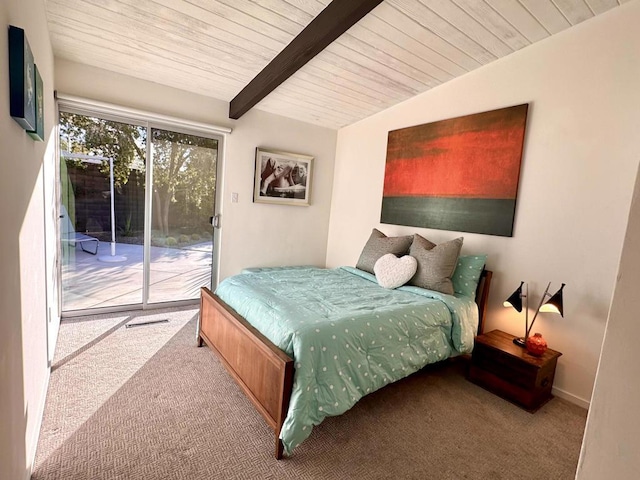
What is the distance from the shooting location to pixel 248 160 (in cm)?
372

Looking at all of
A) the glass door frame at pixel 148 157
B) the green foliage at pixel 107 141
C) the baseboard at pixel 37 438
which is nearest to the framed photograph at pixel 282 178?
the glass door frame at pixel 148 157

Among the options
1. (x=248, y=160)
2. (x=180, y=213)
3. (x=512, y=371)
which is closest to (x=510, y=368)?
(x=512, y=371)

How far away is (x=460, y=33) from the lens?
2.32 m

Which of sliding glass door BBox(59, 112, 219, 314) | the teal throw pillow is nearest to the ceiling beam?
sliding glass door BBox(59, 112, 219, 314)

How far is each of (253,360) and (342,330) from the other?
0.56 metres

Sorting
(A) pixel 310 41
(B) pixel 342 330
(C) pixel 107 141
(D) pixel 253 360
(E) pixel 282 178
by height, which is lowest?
(D) pixel 253 360

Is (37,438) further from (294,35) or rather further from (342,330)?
(294,35)

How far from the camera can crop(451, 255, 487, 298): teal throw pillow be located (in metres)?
2.59

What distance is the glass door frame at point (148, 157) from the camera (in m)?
2.88

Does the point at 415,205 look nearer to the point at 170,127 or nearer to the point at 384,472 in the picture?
the point at 384,472

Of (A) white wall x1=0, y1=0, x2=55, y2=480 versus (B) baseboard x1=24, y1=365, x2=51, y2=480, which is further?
(B) baseboard x1=24, y1=365, x2=51, y2=480

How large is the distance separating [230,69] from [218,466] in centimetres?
298

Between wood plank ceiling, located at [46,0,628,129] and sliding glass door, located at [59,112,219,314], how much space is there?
0.62 meters

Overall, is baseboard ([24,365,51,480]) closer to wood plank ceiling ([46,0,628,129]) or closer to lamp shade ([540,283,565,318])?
wood plank ceiling ([46,0,628,129])
